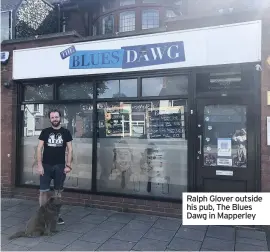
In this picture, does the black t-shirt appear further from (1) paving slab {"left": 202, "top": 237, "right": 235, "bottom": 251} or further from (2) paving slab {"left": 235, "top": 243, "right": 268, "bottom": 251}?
(2) paving slab {"left": 235, "top": 243, "right": 268, "bottom": 251}

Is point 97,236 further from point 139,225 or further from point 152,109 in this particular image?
point 152,109

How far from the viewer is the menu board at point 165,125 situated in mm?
5488

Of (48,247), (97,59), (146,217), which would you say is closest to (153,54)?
(97,59)

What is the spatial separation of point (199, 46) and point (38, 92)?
363 cm

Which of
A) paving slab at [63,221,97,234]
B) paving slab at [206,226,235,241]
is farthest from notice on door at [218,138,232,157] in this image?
paving slab at [63,221,97,234]

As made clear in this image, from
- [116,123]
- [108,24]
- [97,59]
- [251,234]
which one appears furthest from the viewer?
[108,24]

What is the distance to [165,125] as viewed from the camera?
220 inches

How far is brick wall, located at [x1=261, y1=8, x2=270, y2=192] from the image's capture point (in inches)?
187

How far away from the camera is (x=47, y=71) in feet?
20.5

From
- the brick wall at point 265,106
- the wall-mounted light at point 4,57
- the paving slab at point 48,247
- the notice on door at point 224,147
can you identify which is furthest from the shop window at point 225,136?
the wall-mounted light at point 4,57

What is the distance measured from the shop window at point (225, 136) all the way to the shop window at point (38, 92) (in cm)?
338

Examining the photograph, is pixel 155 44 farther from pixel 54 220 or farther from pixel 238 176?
pixel 54 220

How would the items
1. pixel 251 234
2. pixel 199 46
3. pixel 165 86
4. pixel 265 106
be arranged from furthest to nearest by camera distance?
1. pixel 165 86
2. pixel 199 46
3. pixel 265 106
4. pixel 251 234

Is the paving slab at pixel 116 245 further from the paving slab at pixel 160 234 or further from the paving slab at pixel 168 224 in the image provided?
the paving slab at pixel 168 224
